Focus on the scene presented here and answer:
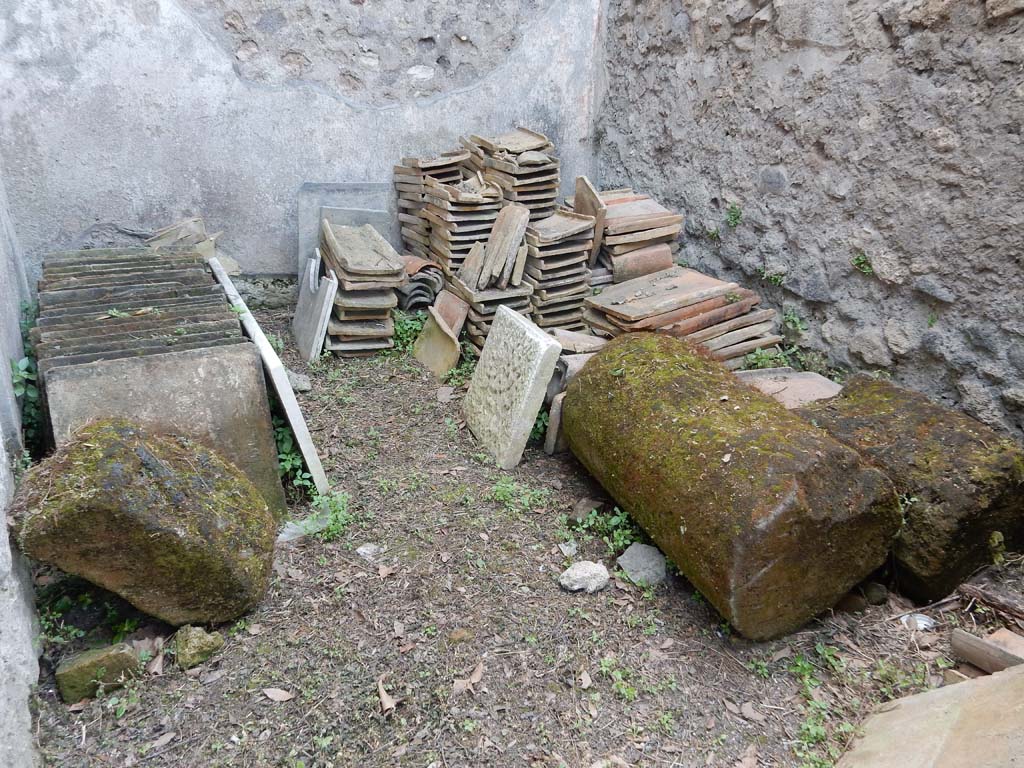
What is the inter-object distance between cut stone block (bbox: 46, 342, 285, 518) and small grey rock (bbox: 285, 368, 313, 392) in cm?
129

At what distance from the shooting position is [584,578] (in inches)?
122

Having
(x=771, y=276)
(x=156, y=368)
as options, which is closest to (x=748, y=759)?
(x=156, y=368)

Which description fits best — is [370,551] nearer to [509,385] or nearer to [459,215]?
[509,385]

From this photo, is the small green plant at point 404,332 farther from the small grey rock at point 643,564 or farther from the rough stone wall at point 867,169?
the small grey rock at point 643,564

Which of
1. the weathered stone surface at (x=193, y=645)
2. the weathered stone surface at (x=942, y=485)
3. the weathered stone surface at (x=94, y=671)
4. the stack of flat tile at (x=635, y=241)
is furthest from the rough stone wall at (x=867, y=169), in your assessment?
the weathered stone surface at (x=94, y=671)

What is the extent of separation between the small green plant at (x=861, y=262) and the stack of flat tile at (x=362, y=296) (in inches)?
115

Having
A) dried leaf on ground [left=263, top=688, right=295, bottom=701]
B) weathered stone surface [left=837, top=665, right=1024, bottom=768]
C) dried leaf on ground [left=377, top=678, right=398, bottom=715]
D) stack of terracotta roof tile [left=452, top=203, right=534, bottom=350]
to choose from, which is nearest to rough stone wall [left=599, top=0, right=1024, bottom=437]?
stack of terracotta roof tile [left=452, top=203, right=534, bottom=350]

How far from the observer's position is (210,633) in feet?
8.80

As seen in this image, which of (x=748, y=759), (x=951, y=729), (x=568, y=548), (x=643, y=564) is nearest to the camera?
(x=951, y=729)

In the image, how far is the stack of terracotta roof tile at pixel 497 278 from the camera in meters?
4.95

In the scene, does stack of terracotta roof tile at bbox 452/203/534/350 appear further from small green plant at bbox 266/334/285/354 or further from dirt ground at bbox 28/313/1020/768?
dirt ground at bbox 28/313/1020/768

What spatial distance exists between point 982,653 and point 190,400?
332cm

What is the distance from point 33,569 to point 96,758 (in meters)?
0.78

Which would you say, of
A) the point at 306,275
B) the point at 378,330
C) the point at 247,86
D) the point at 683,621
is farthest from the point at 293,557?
the point at 247,86
